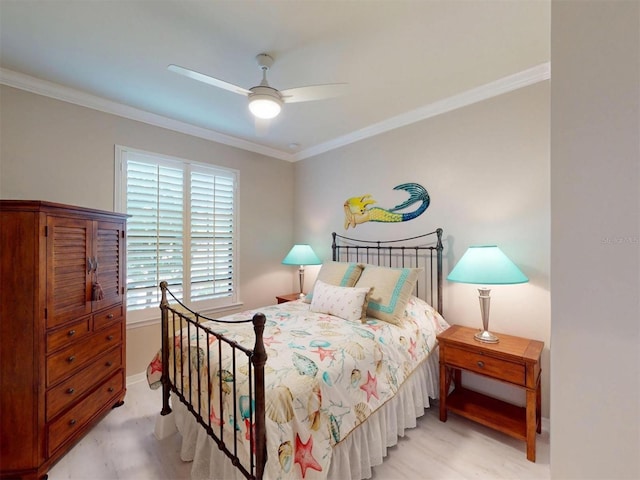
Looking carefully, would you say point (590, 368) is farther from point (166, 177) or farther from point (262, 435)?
point (166, 177)

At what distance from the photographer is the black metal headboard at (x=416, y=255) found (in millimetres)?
2723

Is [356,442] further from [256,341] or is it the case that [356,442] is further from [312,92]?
[312,92]

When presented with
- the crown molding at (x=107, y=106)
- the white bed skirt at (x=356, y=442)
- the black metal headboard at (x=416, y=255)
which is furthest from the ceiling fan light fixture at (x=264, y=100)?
the white bed skirt at (x=356, y=442)

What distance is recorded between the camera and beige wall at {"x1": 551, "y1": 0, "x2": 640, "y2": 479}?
494 mm

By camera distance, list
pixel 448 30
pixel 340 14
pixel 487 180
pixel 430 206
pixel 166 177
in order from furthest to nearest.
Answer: pixel 166 177 < pixel 430 206 < pixel 487 180 < pixel 448 30 < pixel 340 14

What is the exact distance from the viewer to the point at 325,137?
357cm

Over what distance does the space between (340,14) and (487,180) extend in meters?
1.77

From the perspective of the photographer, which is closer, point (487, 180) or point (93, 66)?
point (93, 66)

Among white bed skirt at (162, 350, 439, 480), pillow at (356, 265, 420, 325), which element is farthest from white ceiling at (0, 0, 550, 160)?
white bed skirt at (162, 350, 439, 480)

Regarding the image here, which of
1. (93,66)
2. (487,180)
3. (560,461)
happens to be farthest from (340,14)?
(560,461)

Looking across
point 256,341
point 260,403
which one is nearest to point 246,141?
point 256,341

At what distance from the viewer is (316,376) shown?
1492 millimetres

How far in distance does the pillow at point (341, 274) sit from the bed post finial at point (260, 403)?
58.6 inches

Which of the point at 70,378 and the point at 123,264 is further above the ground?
the point at 123,264
